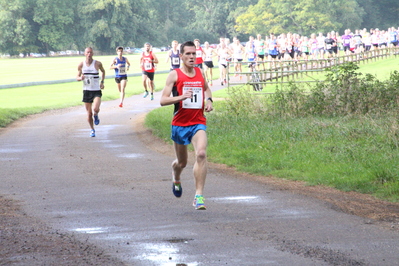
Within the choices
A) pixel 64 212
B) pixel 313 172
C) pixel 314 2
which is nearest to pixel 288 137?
pixel 313 172

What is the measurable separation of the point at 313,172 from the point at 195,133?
3223mm

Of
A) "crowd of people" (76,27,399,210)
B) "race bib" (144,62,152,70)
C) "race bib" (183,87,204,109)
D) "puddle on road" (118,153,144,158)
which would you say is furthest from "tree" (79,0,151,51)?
"race bib" (183,87,204,109)

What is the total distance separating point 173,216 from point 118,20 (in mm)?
94021

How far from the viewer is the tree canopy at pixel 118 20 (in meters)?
94.4

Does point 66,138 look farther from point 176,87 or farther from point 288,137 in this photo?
point 176,87

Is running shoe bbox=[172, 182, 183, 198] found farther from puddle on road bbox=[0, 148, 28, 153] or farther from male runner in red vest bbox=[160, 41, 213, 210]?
puddle on road bbox=[0, 148, 28, 153]

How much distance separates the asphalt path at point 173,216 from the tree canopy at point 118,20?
84695 millimetres

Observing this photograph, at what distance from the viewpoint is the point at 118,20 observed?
9919cm

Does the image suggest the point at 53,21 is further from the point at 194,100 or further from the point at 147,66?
the point at 194,100

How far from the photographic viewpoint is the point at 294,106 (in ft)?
57.6

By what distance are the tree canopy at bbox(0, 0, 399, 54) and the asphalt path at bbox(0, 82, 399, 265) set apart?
84.7 m

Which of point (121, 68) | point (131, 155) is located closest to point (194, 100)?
point (131, 155)

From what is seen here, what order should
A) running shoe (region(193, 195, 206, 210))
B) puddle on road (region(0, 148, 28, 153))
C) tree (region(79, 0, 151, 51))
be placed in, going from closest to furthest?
1. running shoe (region(193, 195, 206, 210))
2. puddle on road (region(0, 148, 28, 153))
3. tree (region(79, 0, 151, 51))

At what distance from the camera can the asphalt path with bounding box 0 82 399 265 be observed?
5.81 meters
